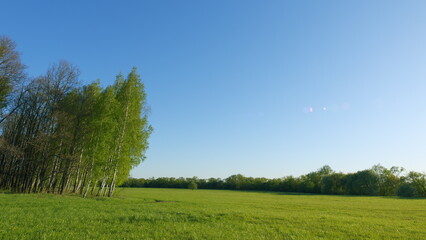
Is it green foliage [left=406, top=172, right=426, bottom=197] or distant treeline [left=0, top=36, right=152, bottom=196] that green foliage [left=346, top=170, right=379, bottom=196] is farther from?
distant treeline [left=0, top=36, right=152, bottom=196]

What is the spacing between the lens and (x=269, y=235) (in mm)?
13844

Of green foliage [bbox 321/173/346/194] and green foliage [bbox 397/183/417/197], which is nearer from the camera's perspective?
green foliage [bbox 397/183/417/197]

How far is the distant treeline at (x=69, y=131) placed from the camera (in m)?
36.2

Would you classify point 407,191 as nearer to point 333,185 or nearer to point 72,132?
point 333,185

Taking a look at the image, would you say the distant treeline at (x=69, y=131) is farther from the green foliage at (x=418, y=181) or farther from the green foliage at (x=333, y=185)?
the green foliage at (x=418, y=181)

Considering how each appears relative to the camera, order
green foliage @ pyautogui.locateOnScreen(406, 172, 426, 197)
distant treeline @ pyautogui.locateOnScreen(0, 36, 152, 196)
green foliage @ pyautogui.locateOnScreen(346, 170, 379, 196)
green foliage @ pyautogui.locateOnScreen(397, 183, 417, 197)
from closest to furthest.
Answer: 1. distant treeline @ pyautogui.locateOnScreen(0, 36, 152, 196)
2. green foliage @ pyautogui.locateOnScreen(397, 183, 417, 197)
3. green foliage @ pyautogui.locateOnScreen(406, 172, 426, 197)
4. green foliage @ pyautogui.locateOnScreen(346, 170, 379, 196)

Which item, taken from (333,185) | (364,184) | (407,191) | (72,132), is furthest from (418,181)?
(72,132)

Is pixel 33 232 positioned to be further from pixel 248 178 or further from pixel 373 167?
pixel 248 178

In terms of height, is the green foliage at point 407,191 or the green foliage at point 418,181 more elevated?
the green foliage at point 418,181

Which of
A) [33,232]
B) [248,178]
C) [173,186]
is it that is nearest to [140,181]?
[173,186]

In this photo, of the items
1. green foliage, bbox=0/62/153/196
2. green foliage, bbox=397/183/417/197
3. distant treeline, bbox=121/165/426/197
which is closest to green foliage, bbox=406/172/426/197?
distant treeline, bbox=121/165/426/197

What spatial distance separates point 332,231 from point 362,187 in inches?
4659

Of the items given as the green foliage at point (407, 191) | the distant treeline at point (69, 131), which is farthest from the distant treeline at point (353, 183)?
the distant treeline at point (69, 131)

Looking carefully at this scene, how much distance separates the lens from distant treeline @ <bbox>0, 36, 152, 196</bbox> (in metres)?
36.2
